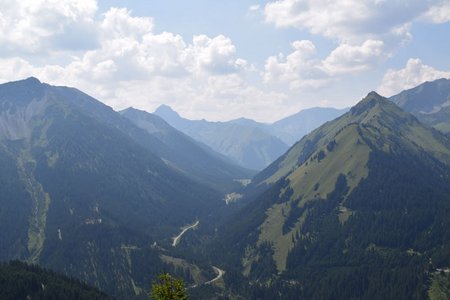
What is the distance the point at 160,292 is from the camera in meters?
73.8

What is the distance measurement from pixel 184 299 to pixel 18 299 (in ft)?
490

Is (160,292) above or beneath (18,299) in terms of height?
above

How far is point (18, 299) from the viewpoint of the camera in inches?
7805

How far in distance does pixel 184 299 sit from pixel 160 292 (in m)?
3.85

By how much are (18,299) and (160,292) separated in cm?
14887

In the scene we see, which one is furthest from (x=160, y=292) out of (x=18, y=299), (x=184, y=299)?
(x=18, y=299)

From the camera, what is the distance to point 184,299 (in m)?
74.8

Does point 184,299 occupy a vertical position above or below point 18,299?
above

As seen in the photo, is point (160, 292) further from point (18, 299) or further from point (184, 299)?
point (18, 299)

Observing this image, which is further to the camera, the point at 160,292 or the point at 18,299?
the point at 18,299

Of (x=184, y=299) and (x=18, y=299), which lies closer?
(x=184, y=299)
